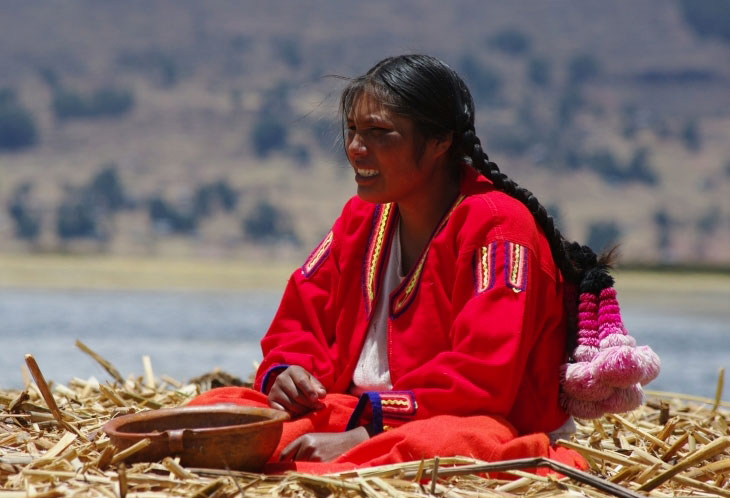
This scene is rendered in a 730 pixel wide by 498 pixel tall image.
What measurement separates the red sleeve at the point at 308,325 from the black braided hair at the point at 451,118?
2.08 ft

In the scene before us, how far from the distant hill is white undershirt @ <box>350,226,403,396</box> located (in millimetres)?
33234

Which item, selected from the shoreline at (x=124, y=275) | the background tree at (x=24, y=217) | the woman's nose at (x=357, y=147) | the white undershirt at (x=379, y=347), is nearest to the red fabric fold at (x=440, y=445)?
the white undershirt at (x=379, y=347)

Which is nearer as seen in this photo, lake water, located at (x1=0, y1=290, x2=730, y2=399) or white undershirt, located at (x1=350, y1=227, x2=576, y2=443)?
white undershirt, located at (x1=350, y1=227, x2=576, y2=443)

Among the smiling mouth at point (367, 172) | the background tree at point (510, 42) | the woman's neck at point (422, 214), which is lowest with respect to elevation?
the woman's neck at point (422, 214)

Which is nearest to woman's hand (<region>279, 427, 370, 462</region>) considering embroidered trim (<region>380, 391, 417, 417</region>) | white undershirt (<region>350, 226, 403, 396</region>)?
embroidered trim (<region>380, 391, 417, 417</region>)

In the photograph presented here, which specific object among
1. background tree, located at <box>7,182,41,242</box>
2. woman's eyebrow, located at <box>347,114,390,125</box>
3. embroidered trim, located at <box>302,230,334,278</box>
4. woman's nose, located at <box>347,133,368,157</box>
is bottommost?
background tree, located at <box>7,182,41,242</box>

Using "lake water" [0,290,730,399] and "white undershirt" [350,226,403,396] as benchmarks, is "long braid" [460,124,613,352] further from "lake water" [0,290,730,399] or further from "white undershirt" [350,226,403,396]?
"lake water" [0,290,730,399]

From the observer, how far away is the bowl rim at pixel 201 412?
152 inches

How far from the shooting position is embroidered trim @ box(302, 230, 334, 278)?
195 inches

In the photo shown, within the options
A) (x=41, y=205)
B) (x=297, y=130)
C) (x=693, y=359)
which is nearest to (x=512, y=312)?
(x=693, y=359)

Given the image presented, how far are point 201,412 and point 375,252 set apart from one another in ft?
3.10

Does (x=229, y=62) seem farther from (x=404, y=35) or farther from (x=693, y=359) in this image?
(x=693, y=359)

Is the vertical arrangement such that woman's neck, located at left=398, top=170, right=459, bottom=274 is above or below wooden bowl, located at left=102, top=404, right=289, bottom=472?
above

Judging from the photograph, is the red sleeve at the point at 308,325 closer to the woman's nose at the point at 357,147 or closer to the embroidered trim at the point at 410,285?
the embroidered trim at the point at 410,285
